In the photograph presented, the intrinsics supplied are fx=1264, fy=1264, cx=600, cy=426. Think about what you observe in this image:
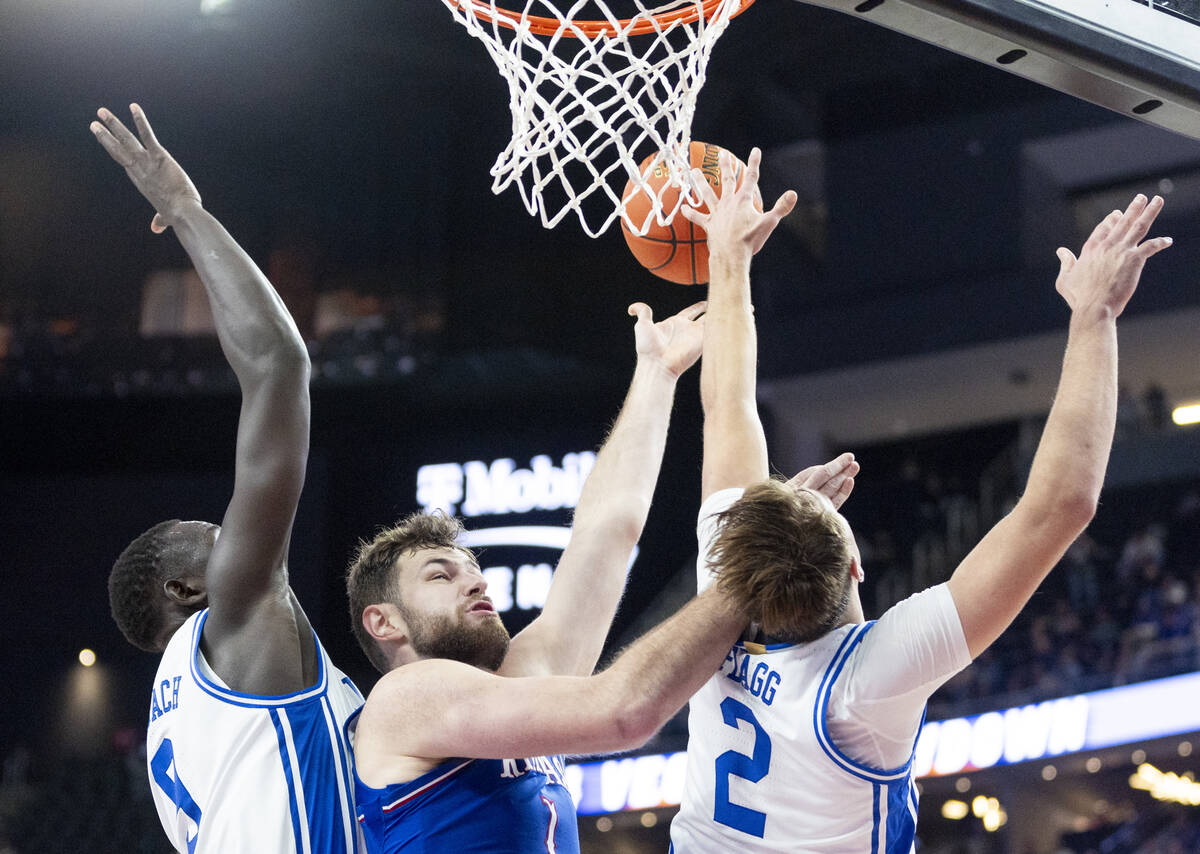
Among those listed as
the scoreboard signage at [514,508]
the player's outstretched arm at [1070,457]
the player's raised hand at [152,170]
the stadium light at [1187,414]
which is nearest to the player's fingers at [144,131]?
the player's raised hand at [152,170]

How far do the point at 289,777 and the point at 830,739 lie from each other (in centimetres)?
107

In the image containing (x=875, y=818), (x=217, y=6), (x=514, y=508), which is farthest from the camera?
(x=514, y=508)

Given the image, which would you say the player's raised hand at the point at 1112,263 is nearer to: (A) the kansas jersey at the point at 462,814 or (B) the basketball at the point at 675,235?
(B) the basketball at the point at 675,235

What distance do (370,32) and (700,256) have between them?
10259mm

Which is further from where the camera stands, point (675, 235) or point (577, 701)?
point (675, 235)

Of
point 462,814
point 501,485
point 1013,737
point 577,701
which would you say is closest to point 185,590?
point 462,814

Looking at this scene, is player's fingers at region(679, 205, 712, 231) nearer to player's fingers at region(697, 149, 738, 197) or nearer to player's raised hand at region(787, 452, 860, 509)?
player's fingers at region(697, 149, 738, 197)

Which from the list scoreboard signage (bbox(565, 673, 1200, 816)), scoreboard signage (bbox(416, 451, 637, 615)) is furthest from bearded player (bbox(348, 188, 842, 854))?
scoreboard signage (bbox(416, 451, 637, 615))

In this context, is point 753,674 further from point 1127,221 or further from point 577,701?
point 1127,221

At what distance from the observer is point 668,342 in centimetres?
353

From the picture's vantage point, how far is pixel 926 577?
586 inches

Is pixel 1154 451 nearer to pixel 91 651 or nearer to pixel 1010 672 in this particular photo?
pixel 1010 672

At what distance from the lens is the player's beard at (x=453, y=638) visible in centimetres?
261

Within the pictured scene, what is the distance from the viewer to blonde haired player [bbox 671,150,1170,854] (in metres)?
2.13
